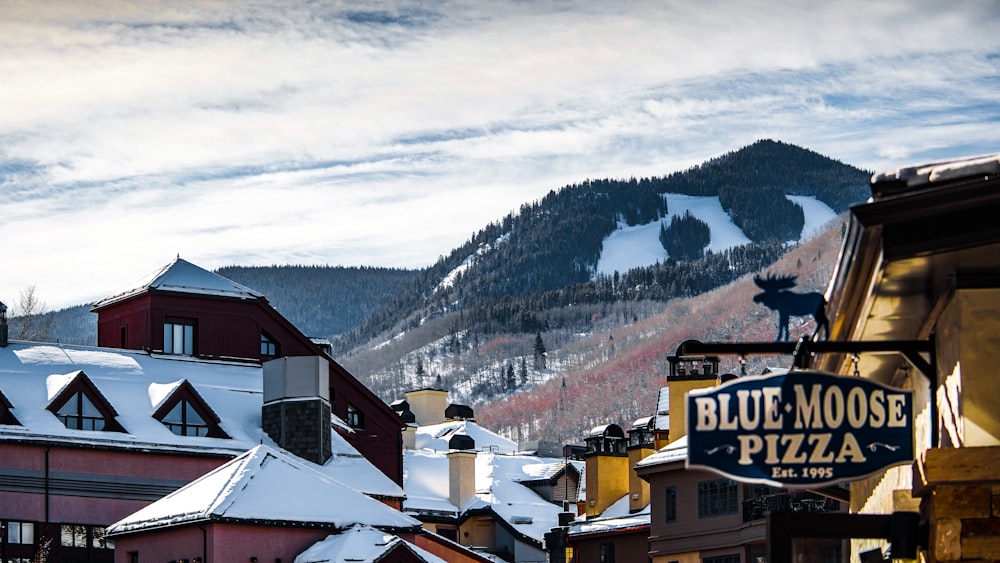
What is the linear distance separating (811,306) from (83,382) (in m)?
47.1

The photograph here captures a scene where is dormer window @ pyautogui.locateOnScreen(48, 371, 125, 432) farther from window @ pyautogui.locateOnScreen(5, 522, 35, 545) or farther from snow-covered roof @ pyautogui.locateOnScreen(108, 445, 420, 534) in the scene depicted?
snow-covered roof @ pyautogui.locateOnScreen(108, 445, 420, 534)

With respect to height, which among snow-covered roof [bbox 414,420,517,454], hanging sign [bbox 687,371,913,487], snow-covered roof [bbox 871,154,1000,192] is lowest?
hanging sign [bbox 687,371,913,487]

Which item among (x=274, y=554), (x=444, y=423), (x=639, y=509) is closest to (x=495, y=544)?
(x=639, y=509)

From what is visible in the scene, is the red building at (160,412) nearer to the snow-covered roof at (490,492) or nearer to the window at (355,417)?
the window at (355,417)

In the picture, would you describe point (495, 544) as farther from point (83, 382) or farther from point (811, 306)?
point (811, 306)

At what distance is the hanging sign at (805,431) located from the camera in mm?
14648

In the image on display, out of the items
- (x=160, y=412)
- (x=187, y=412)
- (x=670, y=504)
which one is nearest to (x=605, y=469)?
(x=670, y=504)

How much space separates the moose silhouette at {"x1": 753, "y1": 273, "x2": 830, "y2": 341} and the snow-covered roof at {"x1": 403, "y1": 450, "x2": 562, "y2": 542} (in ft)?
231

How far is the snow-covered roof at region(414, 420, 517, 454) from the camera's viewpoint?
11092 cm

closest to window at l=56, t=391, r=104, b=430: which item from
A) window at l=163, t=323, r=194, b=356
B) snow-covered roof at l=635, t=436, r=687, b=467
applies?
window at l=163, t=323, r=194, b=356

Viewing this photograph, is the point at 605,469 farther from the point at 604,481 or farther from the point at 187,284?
the point at 187,284

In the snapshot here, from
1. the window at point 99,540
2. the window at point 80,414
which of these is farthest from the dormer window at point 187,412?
the window at point 99,540

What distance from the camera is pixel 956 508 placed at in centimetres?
1532

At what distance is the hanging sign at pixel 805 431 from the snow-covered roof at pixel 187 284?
5395 centimetres
